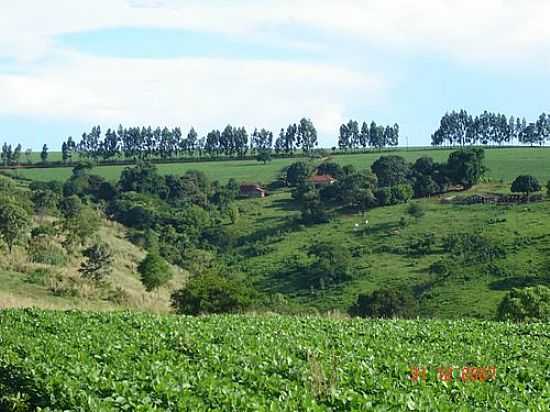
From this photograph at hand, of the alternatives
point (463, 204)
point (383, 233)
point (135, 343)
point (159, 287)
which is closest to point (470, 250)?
point (383, 233)

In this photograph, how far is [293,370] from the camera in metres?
14.6

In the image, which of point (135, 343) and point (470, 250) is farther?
point (470, 250)

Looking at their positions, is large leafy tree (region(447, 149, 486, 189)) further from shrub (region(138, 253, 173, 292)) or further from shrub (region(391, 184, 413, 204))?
shrub (region(138, 253, 173, 292))

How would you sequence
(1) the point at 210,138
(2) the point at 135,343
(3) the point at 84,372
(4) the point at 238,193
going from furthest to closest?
(1) the point at 210,138 → (4) the point at 238,193 → (2) the point at 135,343 → (3) the point at 84,372

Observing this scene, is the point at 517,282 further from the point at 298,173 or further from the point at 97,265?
the point at 298,173

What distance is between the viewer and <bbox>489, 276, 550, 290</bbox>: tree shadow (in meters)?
70.1

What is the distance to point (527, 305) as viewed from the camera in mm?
48438

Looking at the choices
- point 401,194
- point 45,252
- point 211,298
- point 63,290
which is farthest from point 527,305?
point 401,194

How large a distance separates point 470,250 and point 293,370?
71994mm

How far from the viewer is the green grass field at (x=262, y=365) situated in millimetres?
11852

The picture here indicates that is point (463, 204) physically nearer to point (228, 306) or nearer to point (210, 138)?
point (228, 306)

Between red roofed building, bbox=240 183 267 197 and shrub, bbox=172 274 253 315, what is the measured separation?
89.2 metres
